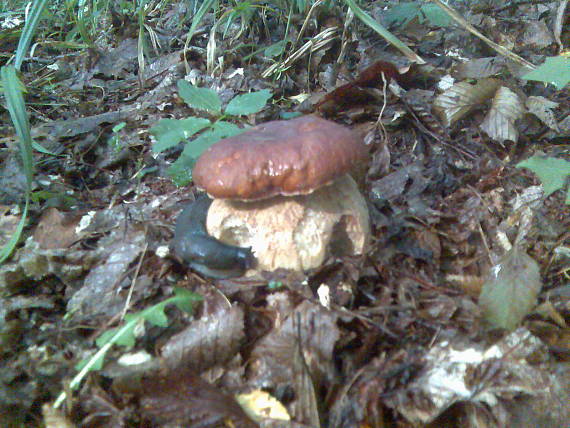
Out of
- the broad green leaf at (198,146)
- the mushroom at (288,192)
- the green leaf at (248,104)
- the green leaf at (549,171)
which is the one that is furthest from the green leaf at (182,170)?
the green leaf at (549,171)

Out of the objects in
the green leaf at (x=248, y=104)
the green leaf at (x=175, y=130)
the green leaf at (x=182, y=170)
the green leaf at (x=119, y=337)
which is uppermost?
the green leaf at (x=248, y=104)

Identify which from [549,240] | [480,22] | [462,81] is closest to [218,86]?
[462,81]

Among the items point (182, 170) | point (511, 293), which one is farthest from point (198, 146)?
point (511, 293)

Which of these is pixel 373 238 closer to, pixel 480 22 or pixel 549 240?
pixel 549 240

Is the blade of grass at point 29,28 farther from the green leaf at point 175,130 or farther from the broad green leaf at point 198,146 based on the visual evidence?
the broad green leaf at point 198,146

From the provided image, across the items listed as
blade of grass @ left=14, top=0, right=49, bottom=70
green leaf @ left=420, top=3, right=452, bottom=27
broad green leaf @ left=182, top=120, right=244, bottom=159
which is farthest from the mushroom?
green leaf @ left=420, top=3, right=452, bottom=27

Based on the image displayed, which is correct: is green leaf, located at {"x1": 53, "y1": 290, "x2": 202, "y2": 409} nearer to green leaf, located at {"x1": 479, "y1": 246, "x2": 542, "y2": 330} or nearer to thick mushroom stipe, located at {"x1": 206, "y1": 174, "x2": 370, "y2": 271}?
thick mushroom stipe, located at {"x1": 206, "y1": 174, "x2": 370, "y2": 271}
